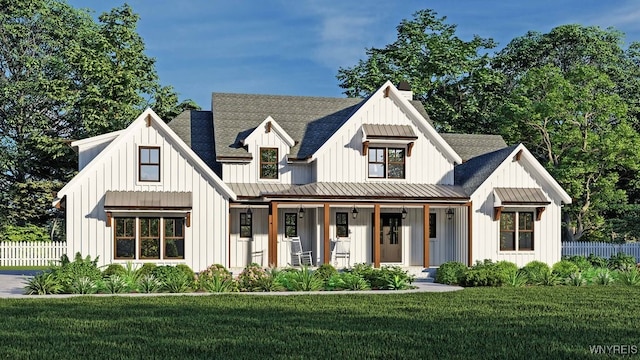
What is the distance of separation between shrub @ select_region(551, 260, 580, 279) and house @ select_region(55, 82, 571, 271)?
266cm

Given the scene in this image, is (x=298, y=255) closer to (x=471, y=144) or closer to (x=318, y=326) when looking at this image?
(x=471, y=144)

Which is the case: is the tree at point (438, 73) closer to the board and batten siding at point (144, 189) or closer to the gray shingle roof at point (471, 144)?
the gray shingle roof at point (471, 144)

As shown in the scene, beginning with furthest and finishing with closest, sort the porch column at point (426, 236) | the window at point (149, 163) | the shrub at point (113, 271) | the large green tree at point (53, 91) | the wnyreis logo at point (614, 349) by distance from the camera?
1. the large green tree at point (53, 91)
2. the porch column at point (426, 236)
3. the window at point (149, 163)
4. the shrub at point (113, 271)
5. the wnyreis logo at point (614, 349)

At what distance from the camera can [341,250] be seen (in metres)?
28.7

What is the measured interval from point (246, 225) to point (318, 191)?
3539mm

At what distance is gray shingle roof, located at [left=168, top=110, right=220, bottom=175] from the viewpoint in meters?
30.1

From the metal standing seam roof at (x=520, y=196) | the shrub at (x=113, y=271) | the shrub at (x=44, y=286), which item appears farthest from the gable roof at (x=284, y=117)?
the shrub at (x=44, y=286)

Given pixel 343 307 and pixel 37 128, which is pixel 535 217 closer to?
pixel 343 307

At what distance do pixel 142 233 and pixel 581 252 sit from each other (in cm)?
2318

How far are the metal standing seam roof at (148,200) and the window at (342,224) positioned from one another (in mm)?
6453

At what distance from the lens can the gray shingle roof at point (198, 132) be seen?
98.8ft

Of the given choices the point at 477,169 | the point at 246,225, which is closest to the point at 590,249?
the point at 477,169

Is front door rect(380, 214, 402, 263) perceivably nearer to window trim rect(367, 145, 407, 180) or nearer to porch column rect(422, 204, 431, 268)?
window trim rect(367, 145, 407, 180)

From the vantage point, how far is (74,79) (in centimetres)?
4775
